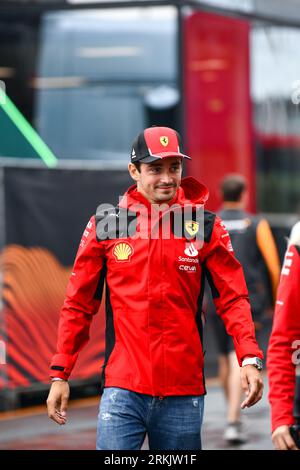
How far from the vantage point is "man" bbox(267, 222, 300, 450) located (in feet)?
15.2

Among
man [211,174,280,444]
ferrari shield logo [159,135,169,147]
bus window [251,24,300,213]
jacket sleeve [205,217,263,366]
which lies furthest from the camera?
bus window [251,24,300,213]

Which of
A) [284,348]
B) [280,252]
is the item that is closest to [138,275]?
[284,348]

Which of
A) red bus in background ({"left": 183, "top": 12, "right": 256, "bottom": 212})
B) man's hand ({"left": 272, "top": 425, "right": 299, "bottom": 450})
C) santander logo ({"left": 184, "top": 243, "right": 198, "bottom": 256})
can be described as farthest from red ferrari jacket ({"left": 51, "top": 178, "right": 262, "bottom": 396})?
red bus in background ({"left": 183, "top": 12, "right": 256, "bottom": 212})

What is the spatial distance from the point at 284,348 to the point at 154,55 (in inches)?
383

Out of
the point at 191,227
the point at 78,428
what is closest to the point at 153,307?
the point at 191,227

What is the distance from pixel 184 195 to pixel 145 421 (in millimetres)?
1063

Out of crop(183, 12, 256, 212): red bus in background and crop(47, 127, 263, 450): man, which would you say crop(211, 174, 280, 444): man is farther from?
crop(183, 12, 256, 212): red bus in background

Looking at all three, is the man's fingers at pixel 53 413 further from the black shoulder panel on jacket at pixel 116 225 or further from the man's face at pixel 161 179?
the man's face at pixel 161 179

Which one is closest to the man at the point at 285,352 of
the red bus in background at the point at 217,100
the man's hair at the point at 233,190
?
the man's hair at the point at 233,190

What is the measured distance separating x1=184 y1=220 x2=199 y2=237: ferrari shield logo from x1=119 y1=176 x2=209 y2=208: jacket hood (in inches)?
4.2

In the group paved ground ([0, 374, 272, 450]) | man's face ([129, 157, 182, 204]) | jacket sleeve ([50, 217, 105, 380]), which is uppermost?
man's face ([129, 157, 182, 204])

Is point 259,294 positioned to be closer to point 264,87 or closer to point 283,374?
point 283,374

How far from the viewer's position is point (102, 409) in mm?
5031

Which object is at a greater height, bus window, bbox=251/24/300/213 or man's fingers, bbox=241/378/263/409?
bus window, bbox=251/24/300/213
